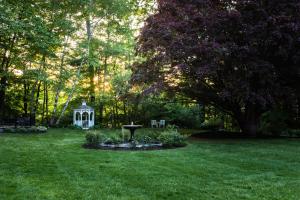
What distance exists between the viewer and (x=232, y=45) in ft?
39.1

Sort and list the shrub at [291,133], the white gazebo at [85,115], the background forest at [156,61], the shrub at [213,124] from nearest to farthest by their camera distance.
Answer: the background forest at [156,61] < the shrub at [291,133] < the white gazebo at [85,115] < the shrub at [213,124]

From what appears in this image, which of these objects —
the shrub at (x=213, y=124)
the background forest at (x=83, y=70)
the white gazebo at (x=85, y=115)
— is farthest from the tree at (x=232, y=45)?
the white gazebo at (x=85, y=115)

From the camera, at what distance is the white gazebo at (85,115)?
21.1m

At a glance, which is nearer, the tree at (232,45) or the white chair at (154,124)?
the tree at (232,45)

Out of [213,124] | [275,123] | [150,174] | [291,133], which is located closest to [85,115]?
[213,124]

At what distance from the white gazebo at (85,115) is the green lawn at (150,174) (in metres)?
11.2

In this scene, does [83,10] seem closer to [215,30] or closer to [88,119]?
[88,119]

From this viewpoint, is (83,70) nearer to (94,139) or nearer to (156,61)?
(156,61)

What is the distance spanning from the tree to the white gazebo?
8.28 m

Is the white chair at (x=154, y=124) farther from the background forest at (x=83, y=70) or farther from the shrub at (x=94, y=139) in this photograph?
the shrub at (x=94, y=139)

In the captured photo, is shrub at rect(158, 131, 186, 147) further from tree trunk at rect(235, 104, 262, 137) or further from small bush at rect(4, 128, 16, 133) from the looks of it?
small bush at rect(4, 128, 16, 133)

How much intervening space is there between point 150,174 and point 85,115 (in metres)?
16.6

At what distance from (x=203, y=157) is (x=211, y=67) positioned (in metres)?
3.99

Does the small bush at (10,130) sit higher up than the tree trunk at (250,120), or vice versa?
the tree trunk at (250,120)
